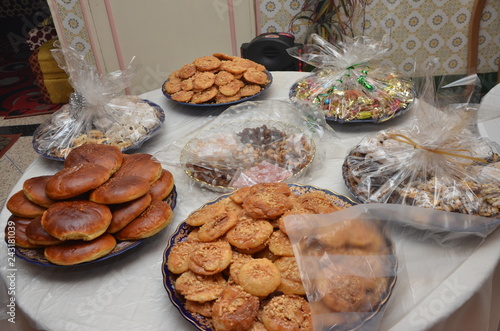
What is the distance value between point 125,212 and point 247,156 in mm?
515

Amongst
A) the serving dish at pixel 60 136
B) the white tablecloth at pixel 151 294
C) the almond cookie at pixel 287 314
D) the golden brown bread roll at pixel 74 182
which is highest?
the golden brown bread roll at pixel 74 182

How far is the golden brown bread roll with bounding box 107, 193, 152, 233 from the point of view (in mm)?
1135

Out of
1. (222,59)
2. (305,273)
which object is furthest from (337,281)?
(222,59)

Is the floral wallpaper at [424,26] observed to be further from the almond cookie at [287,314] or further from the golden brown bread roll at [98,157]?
the almond cookie at [287,314]

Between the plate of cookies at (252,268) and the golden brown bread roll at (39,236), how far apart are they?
312 millimetres

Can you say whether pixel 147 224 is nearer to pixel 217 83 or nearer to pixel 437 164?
pixel 437 164

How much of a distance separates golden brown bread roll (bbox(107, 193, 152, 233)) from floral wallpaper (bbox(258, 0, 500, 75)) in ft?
10.2

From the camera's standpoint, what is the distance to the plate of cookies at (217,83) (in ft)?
6.39

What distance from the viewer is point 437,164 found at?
1234mm

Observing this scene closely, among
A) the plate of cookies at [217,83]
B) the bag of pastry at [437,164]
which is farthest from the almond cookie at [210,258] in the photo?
the plate of cookies at [217,83]

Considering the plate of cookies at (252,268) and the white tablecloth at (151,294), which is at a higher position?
the plate of cookies at (252,268)

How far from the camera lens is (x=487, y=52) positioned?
3.91 m

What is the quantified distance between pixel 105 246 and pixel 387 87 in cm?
137

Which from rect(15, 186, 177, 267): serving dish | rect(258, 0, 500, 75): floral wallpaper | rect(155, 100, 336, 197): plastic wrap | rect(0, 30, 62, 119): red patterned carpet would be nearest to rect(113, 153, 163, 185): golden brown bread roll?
rect(155, 100, 336, 197): plastic wrap
